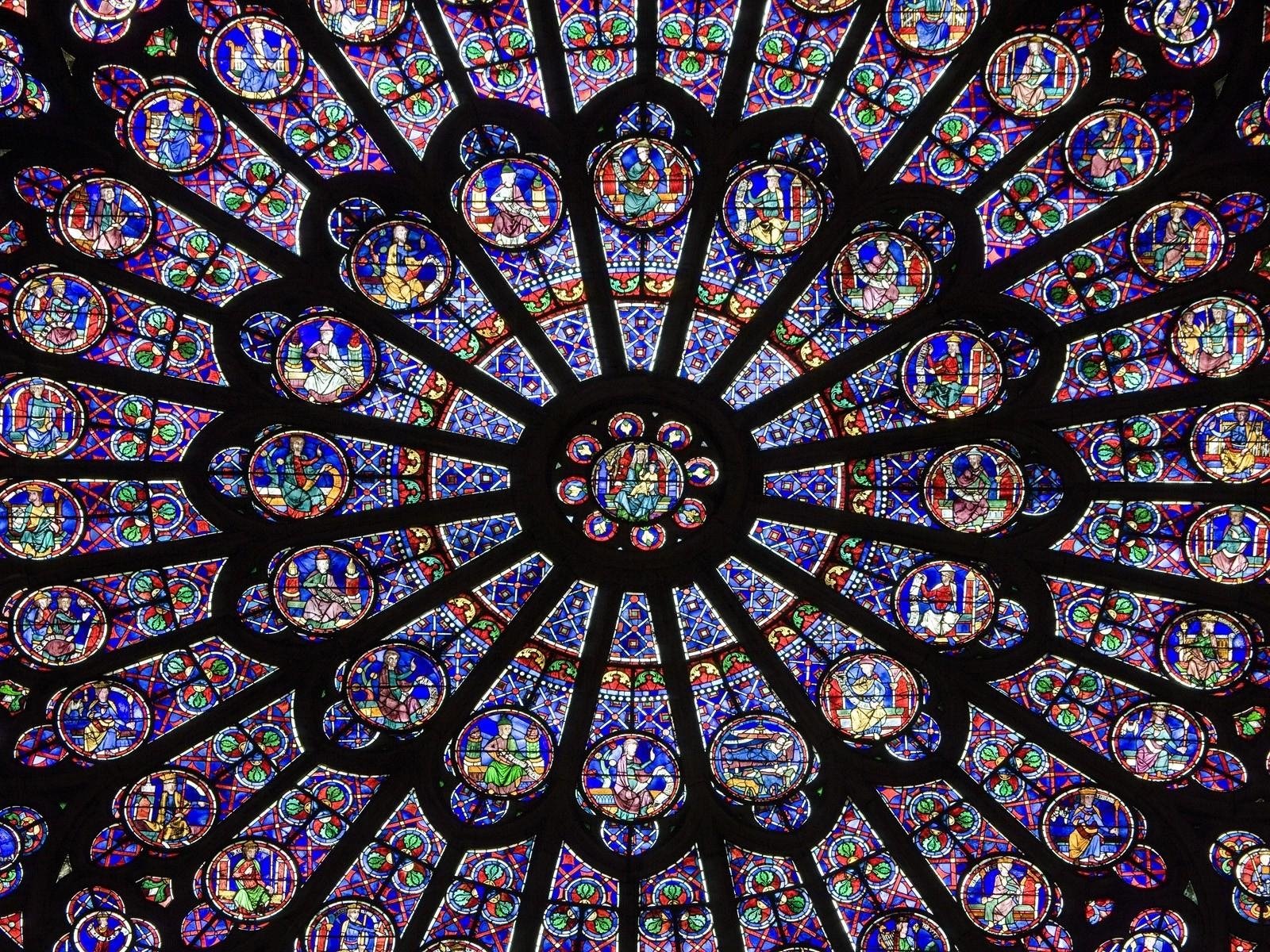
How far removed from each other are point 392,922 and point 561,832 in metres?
1.49

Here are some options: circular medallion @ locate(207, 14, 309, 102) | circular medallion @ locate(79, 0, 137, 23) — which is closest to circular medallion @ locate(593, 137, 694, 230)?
circular medallion @ locate(207, 14, 309, 102)

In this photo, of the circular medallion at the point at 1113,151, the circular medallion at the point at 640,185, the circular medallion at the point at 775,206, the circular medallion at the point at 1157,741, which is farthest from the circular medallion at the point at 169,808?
the circular medallion at the point at 1113,151

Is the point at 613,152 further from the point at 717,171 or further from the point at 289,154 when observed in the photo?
the point at 289,154

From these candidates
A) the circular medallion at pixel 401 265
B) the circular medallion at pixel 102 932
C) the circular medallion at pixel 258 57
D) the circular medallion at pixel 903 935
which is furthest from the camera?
the circular medallion at pixel 401 265

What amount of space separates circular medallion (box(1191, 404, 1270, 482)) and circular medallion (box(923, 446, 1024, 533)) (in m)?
1.48

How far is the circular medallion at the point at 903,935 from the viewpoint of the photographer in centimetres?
1548

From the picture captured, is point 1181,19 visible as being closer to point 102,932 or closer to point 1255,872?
point 1255,872

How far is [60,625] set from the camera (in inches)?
624

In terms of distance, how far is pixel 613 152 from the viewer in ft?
54.4

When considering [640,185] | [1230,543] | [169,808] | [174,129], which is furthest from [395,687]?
[1230,543]

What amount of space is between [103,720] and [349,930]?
258 centimetres

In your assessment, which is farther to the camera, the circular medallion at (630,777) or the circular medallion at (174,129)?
the circular medallion at (174,129)

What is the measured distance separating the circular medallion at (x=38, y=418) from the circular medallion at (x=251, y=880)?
11.5 ft

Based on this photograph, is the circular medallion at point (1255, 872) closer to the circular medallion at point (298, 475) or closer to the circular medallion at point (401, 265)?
the circular medallion at point (298, 475)
